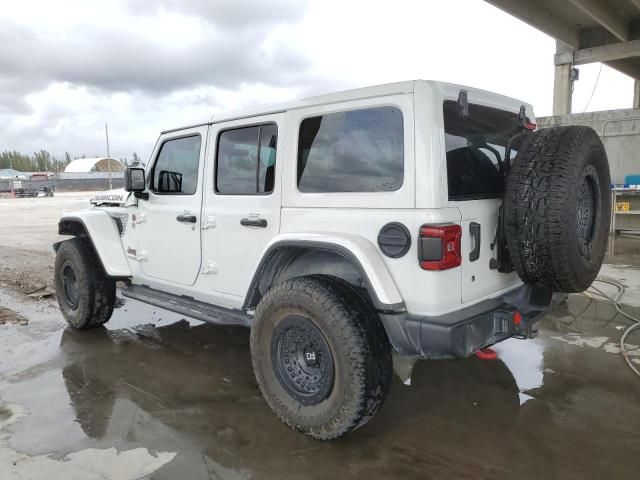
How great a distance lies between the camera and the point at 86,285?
15.3ft

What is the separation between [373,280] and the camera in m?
2.57

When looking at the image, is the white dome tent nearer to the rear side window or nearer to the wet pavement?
the wet pavement

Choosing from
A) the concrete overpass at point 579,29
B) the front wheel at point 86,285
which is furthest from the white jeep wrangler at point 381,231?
the concrete overpass at point 579,29

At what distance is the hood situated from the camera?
462 centimetres

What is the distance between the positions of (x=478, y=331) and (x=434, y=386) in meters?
1.12

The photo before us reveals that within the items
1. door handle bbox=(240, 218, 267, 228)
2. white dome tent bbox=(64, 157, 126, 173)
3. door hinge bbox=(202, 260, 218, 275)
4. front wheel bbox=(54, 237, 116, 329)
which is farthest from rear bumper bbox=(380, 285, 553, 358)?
white dome tent bbox=(64, 157, 126, 173)

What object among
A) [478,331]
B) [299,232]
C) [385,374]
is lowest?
[385,374]

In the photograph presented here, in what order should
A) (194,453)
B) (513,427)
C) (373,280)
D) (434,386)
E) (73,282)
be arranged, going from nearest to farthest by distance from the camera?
1. (373,280)
2. (194,453)
3. (513,427)
4. (434,386)
5. (73,282)

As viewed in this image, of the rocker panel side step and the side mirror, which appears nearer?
the rocker panel side step

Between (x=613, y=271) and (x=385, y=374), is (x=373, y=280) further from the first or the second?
(x=613, y=271)

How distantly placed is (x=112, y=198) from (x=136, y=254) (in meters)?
0.74

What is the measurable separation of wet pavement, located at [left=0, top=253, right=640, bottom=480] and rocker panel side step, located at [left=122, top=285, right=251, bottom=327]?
1.72 feet

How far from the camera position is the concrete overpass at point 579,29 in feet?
45.3

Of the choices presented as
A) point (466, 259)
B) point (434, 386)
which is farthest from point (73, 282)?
point (466, 259)
